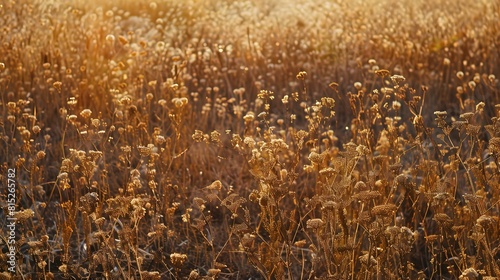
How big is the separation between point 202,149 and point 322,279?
65.0 inches

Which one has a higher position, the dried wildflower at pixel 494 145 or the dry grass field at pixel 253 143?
the dried wildflower at pixel 494 145

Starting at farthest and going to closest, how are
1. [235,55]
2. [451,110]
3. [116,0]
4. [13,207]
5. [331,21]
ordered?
1. [116,0]
2. [331,21]
3. [235,55]
4. [451,110]
5. [13,207]

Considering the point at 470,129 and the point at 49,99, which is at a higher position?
the point at 470,129

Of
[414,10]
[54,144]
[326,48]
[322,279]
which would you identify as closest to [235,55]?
[326,48]

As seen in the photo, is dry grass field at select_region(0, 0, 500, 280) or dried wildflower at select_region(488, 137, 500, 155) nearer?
dried wildflower at select_region(488, 137, 500, 155)

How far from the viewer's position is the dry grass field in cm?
218

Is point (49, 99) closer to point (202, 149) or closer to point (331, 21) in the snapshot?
point (202, 149)

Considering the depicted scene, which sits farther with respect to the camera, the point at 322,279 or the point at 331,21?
the point at 331,21

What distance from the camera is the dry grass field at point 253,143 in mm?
2184

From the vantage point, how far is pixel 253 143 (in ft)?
7.91

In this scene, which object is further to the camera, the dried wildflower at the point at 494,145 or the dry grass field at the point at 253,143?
the dry grass field at the point at 253,143

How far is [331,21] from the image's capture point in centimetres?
624

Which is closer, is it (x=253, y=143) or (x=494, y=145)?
(x=494, y=145)

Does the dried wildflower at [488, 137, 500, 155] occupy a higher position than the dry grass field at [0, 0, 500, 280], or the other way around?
A: the dried wildflower at [488, 137, 500, 155]
